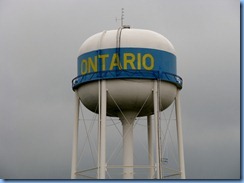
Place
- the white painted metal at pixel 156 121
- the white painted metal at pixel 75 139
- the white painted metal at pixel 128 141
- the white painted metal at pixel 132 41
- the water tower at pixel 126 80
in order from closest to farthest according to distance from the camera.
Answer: the white painted metal at pixel 156 121 < the water tower at pixel 126 80 < the white painted metal at pixel 132 41 < the white painted metal at pixel 75 139 < the white painted metal at pixel 128 141

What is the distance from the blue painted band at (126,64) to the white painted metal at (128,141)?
2192mm

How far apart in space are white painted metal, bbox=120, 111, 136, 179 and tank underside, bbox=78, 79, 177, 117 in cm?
41

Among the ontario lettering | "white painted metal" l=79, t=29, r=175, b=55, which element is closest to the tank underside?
the ontario lettering

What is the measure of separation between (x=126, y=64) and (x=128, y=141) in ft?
12.0

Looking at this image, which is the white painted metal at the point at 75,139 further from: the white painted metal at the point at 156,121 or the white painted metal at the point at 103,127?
the white painted metal at the point at 156,121

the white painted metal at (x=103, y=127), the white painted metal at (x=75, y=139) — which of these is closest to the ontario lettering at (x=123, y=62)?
the white painted metal at (x=103, y=127)

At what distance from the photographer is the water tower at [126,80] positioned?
742 inches

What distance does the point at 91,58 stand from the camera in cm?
1959

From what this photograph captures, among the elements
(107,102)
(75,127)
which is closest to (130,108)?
(107,102)

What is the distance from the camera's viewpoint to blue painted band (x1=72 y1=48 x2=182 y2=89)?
18938 mm

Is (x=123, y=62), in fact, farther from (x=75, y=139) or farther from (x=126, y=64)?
(x=75, y=139)

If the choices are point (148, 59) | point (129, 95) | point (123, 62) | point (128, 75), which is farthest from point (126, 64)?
point (129, 95)

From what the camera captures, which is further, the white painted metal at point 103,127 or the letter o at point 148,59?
the letter o at point 148,59

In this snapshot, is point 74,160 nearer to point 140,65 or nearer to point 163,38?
point 140,65
